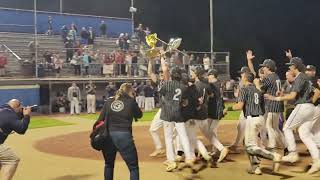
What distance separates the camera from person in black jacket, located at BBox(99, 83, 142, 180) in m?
7.84

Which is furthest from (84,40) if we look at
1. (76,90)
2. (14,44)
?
(76,90)

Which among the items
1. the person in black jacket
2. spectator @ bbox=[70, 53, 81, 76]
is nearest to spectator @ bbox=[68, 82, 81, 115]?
spectator @ bbox=[70, 53, 81, 76]

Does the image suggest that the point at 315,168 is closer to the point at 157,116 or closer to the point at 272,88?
the point at 272,88

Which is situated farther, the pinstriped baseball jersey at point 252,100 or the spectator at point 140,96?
the spectator at point 140,96

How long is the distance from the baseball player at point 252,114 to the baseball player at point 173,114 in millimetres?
1228

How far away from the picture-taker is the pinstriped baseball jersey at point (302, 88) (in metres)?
9.46

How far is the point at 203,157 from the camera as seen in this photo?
35.0 ft

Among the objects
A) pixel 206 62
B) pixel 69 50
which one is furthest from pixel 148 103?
pixel 69 50

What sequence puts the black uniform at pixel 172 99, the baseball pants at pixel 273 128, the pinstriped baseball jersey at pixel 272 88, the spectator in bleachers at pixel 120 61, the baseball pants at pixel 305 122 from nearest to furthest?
the baseball pants at pixel 305 122 < the black uniform at pixel 172 99 < the pinstriped baseball jersey at pixel 272 88 < the baseball pants at pixel 273 128 < the spectator in bleachers at pixel 120 61

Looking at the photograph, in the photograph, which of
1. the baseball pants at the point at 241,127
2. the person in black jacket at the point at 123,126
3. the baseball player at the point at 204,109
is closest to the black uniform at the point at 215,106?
the baseball player at the point at 204,109

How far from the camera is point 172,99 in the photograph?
10.1 meters

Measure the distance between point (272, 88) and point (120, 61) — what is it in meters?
21.1

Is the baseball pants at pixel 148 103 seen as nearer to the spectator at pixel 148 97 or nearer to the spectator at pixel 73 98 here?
the spectator at pixel 148 97

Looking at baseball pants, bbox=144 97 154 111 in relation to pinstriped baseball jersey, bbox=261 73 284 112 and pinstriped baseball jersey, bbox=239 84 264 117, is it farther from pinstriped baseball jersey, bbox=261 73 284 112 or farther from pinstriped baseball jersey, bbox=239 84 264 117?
pinstriped baseball jersey, bbox=239 84 264 117
